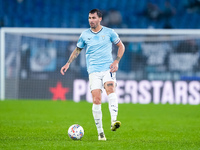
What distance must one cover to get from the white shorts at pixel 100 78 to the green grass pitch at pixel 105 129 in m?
0.82

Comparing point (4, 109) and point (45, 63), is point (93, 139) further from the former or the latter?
point (45, 63)

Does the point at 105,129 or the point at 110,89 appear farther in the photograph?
the point at 105,129

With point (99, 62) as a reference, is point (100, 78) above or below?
below

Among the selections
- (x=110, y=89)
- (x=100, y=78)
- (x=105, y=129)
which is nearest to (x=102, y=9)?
(x=105, y=129)

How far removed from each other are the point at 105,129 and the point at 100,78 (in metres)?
1.98

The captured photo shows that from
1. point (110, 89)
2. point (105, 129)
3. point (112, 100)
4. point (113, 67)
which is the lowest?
point (105, 129)

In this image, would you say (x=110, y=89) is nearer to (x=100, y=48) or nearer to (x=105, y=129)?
(x=100, y=48)

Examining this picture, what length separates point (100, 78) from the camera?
21.8 ft

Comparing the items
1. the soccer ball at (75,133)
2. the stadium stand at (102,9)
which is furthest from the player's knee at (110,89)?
the stadium stand at (102,9)

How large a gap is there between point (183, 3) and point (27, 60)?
8.59 metres

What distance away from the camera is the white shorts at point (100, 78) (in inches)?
259

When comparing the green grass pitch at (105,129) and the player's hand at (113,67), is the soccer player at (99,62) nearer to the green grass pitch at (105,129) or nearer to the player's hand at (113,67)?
the player's hand at (113,67)

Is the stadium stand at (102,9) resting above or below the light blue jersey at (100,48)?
above

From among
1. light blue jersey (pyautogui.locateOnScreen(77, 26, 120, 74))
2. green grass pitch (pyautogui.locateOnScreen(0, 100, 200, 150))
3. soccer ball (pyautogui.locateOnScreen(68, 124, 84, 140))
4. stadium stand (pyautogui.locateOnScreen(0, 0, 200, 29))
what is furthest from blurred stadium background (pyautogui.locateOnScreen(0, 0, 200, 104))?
soccer ball (pyautogui.locateOnScreen(68, 124, 84, 140))
